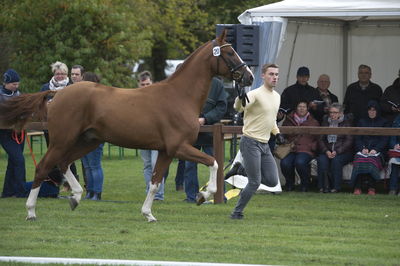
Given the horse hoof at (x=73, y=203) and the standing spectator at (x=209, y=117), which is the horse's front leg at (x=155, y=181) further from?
the standing spectator at (x=209, y=117)

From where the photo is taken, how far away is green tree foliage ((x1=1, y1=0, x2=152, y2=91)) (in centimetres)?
2566

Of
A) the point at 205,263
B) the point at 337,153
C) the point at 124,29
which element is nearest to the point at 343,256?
the point at 205,263

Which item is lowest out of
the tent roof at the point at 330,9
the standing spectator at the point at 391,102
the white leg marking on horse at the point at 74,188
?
the white leg marking on horse at the point at 74,188

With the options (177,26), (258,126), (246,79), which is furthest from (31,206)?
(177,26)

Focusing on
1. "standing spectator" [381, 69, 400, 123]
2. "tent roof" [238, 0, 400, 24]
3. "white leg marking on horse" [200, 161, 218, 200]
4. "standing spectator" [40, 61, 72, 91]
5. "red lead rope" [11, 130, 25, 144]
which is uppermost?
"tent roof" [238, 0, 400, 24]

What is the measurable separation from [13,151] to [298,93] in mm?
4781

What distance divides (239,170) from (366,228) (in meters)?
1.91

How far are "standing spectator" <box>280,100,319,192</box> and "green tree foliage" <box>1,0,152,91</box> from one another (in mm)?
12356

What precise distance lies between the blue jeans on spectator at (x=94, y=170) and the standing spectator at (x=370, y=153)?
413 centimetres

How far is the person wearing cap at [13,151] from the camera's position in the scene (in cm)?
1305

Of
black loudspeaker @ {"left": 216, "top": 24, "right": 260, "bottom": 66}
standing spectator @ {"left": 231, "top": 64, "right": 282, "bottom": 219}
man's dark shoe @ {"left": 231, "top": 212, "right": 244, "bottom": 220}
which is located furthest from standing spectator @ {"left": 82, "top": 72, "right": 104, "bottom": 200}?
standing spectator @ {"left": 231, "top": 64, "right": 282, "bottom": 219}

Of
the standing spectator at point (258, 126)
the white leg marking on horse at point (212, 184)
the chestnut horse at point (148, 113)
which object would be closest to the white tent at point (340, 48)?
the chestnut horse at point (148, 113)

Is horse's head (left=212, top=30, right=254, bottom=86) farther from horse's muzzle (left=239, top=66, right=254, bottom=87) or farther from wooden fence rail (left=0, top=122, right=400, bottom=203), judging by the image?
wooden fence rail (left=0, top=122, right=400, bottom=203)

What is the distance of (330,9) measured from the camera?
44.4 feet
